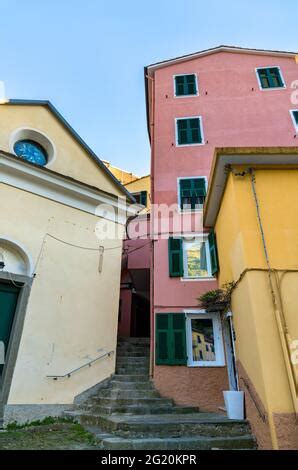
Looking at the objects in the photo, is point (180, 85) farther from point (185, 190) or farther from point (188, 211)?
point (188, 211)

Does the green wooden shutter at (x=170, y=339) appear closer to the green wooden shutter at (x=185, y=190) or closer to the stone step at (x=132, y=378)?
the stone step at (x=132, y=378)

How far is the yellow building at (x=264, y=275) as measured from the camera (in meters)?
4.55

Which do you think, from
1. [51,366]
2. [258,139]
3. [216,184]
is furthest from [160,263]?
[258,139]

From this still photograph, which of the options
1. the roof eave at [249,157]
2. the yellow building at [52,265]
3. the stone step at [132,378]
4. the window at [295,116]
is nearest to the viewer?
the roof eave at [249,157]

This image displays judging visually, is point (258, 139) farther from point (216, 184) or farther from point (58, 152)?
point (58, 152)

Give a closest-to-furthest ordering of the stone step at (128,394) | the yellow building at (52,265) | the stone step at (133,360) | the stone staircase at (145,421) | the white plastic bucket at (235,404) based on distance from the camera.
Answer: the stone staircase at (145,421) → the white plastic bucket at (235,404) → the yellow building at (52,265) → the stone step at (128,394) → the stone step at (133,360)

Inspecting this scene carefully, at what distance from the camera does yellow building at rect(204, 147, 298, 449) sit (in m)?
4.55

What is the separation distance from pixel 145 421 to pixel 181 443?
3.19 feet

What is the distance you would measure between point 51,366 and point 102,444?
2919 millimetres

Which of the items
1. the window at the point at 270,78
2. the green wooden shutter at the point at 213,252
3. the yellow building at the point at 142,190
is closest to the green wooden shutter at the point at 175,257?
the green wooden shutter at the point at 213,252

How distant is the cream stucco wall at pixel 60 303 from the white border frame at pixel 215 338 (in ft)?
7.06

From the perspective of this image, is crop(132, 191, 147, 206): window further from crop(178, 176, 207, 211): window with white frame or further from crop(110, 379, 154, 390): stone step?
crop(110, 379, 154, 390): stone step

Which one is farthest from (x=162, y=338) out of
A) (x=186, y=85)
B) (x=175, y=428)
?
(x=186, y=85)

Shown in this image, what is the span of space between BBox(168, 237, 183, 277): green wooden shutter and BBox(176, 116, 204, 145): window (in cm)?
431
